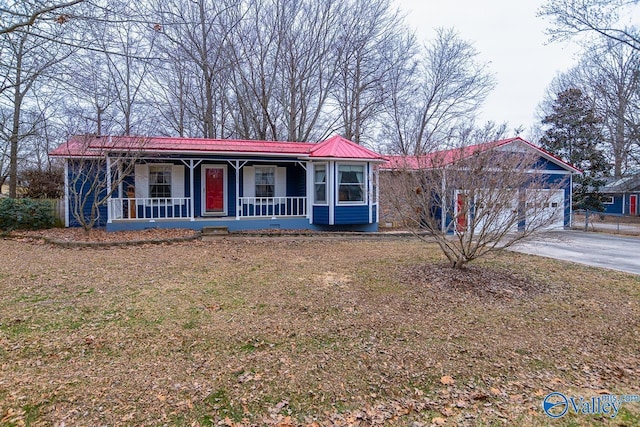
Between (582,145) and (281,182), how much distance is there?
18062mm

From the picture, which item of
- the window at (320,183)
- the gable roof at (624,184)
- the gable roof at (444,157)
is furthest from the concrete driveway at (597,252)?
the gable roof at (624,184)

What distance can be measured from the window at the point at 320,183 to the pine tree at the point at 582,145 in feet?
51.9

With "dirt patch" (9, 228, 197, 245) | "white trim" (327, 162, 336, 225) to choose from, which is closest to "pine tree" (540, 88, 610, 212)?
"white trim" (327, 162, 336, 225)

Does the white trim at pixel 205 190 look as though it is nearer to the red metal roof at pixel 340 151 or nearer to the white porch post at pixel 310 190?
the white porch post at pixel 310 190

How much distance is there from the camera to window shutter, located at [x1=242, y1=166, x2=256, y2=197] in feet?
44.8

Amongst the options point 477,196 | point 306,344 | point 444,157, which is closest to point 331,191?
point 444,157

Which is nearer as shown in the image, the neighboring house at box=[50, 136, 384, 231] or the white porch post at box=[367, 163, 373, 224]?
the neighboring house at box=[50, 136, 384, 231]

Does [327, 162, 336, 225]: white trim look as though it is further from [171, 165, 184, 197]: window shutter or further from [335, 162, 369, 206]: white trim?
[171, 165, 184, 197]: window shutter

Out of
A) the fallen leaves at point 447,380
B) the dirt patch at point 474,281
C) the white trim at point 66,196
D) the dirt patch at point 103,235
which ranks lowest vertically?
the fallen leaves at point 447,380

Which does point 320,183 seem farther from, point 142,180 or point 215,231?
point 142,180

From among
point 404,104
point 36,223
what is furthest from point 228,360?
point 404,104

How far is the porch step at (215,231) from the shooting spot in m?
11.4

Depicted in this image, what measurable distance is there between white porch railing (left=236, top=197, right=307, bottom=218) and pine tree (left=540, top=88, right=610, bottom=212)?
16367mm

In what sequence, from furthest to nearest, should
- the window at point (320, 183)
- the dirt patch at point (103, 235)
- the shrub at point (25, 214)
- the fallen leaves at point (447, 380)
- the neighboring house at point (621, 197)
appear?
1. the neighboring house at point (621, 197)
2. the window at point (320, 183)
3. the shrub at point (25, 214)
4. the dirt patch at point (103, 235)
5. the fallen leaves at point (447, 380)
